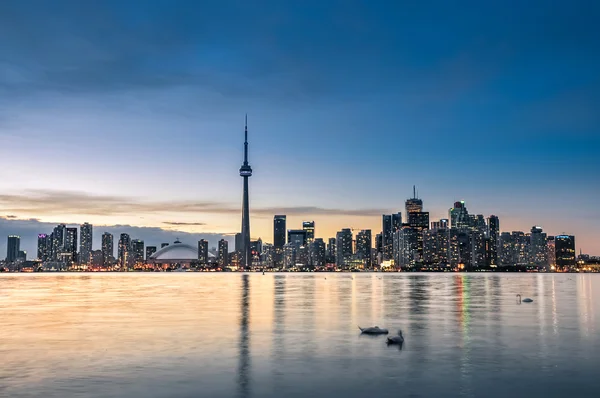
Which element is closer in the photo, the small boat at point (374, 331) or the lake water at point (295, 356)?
the lake water at point (295, 356)

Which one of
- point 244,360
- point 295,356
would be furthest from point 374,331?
point 244,360

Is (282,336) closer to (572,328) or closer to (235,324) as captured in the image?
(235,324)

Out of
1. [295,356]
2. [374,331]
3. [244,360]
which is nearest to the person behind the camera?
[244,360]

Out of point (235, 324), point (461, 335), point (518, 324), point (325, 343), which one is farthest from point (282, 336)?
point (518, 324)

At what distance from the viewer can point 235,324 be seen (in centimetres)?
5188

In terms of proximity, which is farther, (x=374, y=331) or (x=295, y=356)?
(x=374, y=331)

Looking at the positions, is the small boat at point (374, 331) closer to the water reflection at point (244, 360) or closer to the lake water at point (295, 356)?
the lake water at point (295, 356)

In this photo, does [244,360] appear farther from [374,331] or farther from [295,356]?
[374,331]

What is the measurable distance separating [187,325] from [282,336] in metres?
10.9

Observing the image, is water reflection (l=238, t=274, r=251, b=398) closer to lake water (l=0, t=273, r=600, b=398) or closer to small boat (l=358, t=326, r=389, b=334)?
lake water (l=0, t=273, r=600, b=398)

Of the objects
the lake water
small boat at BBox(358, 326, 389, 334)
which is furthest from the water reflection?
small boat at BBox(358, 326, 389, 334)

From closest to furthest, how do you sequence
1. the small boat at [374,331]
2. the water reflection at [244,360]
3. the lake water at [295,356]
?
the lake water at [295,356] → the water reflection at [244,360] → the small boat at [374,331]

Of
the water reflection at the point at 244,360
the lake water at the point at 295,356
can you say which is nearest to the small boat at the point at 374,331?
the lake water at the point at 295,356

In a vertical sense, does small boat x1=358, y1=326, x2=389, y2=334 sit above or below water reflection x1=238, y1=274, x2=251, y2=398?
above
